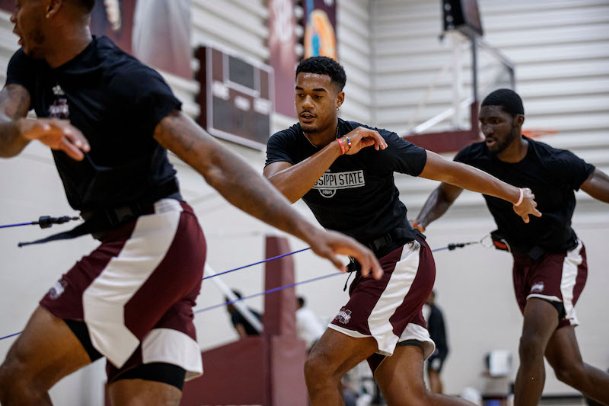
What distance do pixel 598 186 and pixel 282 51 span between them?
28.7 feet

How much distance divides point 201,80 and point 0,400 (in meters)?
9.54

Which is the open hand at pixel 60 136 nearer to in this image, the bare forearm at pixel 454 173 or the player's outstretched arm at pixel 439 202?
the bare forearm at pixel 454 173

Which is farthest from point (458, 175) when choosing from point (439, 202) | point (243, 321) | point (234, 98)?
point (234, 98)

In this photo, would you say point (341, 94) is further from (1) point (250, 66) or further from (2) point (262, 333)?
(1) point (250, 66)

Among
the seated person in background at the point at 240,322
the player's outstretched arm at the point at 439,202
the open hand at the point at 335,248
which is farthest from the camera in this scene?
the seated person in background at the point at 240,322

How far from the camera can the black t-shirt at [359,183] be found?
479 cm

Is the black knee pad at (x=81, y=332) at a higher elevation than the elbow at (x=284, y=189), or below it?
below

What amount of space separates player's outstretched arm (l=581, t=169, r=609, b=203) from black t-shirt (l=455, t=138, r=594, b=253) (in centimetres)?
4

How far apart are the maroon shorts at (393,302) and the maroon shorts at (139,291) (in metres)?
1.48

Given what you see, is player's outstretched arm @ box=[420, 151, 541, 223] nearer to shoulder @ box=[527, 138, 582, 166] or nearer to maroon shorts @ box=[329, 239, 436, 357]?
maroon shorts @ box=[329, 239, 436, 357]

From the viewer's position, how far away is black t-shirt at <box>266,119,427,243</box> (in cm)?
479

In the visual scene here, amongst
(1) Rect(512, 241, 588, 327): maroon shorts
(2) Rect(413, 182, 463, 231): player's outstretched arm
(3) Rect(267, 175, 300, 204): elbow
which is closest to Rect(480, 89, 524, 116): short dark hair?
(2) Rect(413, 182, 463, 231): player's outstretched arm

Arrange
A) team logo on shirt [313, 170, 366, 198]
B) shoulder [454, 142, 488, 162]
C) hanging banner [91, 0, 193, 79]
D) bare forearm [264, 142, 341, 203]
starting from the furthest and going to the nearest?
hanging banner [91, 0, 193, 79] → shoulder [454, 142, 488, 162] → team logo on shirt [313, 170, 366, 198] → bare forearm [264, 142, 341, 203]

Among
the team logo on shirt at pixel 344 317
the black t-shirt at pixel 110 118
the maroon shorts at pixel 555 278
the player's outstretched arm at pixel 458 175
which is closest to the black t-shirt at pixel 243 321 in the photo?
the maroon shorts at pixel 555 278
